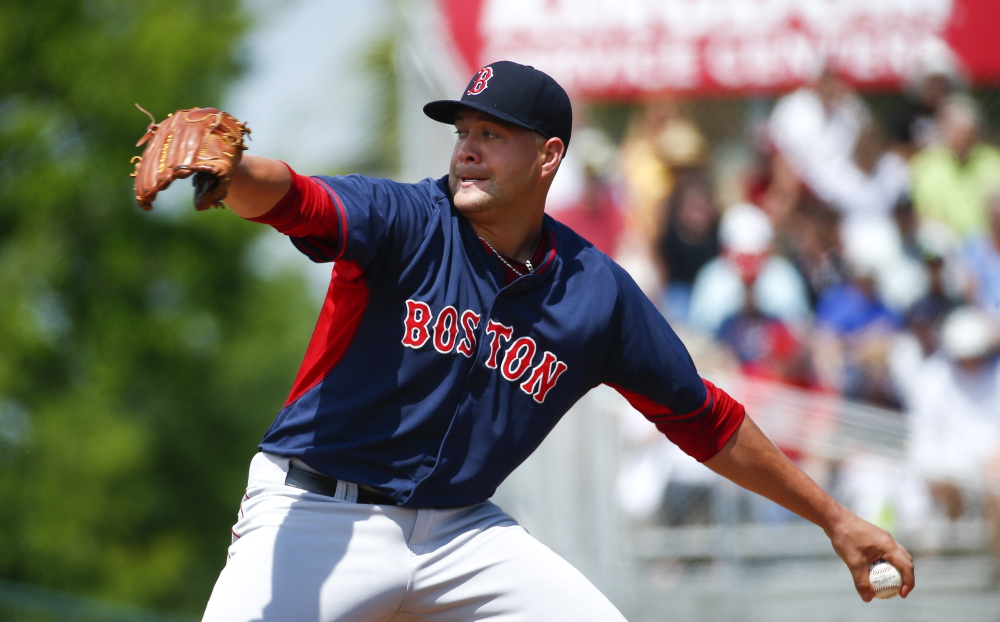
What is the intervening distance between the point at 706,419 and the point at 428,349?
3.52 ft

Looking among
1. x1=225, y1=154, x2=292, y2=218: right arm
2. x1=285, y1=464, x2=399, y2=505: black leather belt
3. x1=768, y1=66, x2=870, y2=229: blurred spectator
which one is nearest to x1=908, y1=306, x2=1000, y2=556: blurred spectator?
x1=768, y1=66, x2=870, y2=229: blurred spectator

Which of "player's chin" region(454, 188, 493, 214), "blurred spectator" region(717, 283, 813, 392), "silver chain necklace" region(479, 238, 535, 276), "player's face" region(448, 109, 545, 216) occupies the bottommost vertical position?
"silver chain necklace" region(479, 238, 535, 276)

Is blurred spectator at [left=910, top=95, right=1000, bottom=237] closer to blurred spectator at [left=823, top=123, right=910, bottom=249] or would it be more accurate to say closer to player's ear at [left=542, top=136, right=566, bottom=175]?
blurred spectator at [left=823, top=123, right=910, bottom=249]

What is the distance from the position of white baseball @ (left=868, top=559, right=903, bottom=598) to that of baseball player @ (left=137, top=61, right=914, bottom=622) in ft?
2.82

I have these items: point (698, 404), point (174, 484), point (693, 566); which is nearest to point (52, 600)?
point (693, 566)

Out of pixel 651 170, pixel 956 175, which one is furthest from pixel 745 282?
pixel 956 175

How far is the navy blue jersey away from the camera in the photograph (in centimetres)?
318

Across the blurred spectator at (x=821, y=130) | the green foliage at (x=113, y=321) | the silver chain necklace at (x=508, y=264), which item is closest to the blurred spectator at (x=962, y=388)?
the blurred spectator at (x=821, y=130)

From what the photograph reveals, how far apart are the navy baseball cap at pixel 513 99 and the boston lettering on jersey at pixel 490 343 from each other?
0.65 meters

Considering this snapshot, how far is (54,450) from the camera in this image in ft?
38.3

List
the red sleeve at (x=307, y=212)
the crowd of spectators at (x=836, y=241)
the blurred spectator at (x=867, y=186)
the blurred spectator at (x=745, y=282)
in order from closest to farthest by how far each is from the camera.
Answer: the red sleeve at (x=307, y=212) → the crowd of spectators at (x=836, y=241) → the blurred spectator at (x=745, y=282) → the blurred spectator at (x=867, y=186)

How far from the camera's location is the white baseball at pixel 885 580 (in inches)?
145

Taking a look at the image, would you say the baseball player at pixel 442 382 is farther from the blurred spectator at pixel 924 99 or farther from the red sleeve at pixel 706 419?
the blurred spectator at pixel 924 99

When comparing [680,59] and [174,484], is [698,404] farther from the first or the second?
[174,484]
